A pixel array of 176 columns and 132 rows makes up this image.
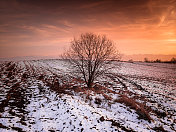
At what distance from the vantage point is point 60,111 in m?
8.09

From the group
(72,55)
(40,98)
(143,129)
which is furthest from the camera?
(72,55)

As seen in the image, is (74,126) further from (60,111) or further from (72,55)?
(72,55)

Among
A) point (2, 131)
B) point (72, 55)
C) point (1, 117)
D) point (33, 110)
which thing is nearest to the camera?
point (2, 131)

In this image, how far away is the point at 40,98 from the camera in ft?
33.8

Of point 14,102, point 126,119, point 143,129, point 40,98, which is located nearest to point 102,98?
point 126,119

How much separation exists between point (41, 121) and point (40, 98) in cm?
399

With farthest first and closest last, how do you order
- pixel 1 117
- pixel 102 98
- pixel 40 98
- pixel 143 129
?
pixel 102 98 < pixel 40 98 < pixel 143 129 < pixel 1 117

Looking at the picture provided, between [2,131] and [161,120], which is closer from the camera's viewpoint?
[2,131]

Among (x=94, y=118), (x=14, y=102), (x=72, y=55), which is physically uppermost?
(x=72, y=55)

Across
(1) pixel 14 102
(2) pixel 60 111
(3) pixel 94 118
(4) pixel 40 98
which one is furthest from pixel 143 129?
(1) pixel 14 102

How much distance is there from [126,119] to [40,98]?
842 cm

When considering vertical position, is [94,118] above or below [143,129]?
above

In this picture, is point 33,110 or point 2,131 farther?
point 33,110

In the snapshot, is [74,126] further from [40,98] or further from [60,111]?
[40,98]
